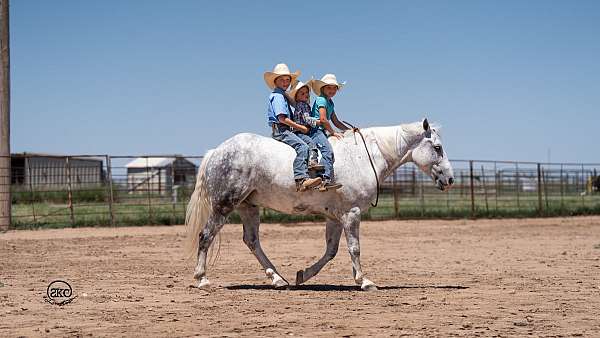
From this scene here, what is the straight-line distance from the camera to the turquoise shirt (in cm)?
913

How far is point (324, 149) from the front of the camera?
885 cm

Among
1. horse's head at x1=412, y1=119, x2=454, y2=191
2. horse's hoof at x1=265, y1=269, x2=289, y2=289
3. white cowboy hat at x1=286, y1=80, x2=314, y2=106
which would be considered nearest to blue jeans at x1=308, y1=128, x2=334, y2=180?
white cowboy hat at x1=286, y1=80, x2=314, y2=106

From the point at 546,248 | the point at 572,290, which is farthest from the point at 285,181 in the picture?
the point at 546,248

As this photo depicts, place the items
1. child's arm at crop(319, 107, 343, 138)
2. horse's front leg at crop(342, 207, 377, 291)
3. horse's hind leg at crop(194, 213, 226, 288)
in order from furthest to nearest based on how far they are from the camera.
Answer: horse's hind leg at crop(194, 213, 226, 288)
child's arm at crop(319, 107, 343, 138)
horse's front leg at crop(342, 207, 377, 291)

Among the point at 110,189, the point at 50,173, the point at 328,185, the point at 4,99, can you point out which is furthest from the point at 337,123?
the point at 50,173

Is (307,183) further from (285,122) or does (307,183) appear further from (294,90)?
(294,90)

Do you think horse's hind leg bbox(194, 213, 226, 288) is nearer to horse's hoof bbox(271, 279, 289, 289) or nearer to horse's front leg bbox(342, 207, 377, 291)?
horse's hoof bbox(271, 279, 289, 289)

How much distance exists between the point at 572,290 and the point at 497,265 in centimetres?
327

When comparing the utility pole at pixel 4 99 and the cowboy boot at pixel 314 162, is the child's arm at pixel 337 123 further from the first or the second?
the utility pole at pixel 4 99

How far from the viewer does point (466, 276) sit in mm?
10352

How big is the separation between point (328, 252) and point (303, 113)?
1.65 metres

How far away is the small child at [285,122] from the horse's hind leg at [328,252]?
854 mm

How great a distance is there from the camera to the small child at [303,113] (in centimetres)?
883

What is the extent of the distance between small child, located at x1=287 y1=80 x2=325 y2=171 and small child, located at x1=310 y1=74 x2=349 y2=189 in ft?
0.24
